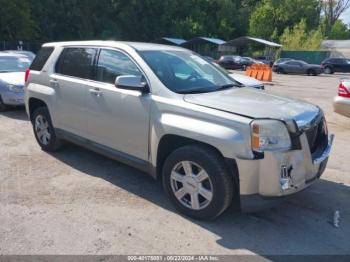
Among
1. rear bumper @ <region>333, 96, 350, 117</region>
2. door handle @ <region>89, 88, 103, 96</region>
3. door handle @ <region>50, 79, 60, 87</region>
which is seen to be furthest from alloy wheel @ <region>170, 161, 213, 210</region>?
rear bumper @ <region>333, 96, 350, 117</region>

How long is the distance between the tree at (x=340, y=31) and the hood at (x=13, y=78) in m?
85.1

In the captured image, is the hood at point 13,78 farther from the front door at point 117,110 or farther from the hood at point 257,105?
the hood at point 257,105

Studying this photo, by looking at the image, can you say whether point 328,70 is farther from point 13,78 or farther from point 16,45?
point 16,45

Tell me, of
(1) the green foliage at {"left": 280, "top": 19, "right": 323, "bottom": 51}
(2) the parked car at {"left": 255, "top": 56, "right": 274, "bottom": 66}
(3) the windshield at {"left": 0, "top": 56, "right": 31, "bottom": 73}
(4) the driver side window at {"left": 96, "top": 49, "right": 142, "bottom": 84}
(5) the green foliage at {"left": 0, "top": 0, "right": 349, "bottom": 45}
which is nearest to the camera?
(4) the driver side window at {"left": 96, "top": 49, "right": 142, "bottom": 84}

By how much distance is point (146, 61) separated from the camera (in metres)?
4.31

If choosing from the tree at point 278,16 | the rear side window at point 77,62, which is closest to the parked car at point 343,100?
the rear side window at point 77,62

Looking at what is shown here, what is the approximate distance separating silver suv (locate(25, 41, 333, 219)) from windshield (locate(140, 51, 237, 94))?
0.6 inches

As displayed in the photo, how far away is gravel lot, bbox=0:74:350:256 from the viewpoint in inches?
135

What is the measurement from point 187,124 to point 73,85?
208cm

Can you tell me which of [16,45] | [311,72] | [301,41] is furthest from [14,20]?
[301,41]

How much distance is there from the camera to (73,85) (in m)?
5.05

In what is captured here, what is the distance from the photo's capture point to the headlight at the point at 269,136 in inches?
132

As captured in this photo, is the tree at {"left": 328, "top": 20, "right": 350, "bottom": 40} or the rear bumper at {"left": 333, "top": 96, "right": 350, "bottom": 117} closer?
the rear bumper at {"left": 333, "top": 96, "right": 350, "bottom": 117}

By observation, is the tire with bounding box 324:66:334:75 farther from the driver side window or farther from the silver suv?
the driver side window
